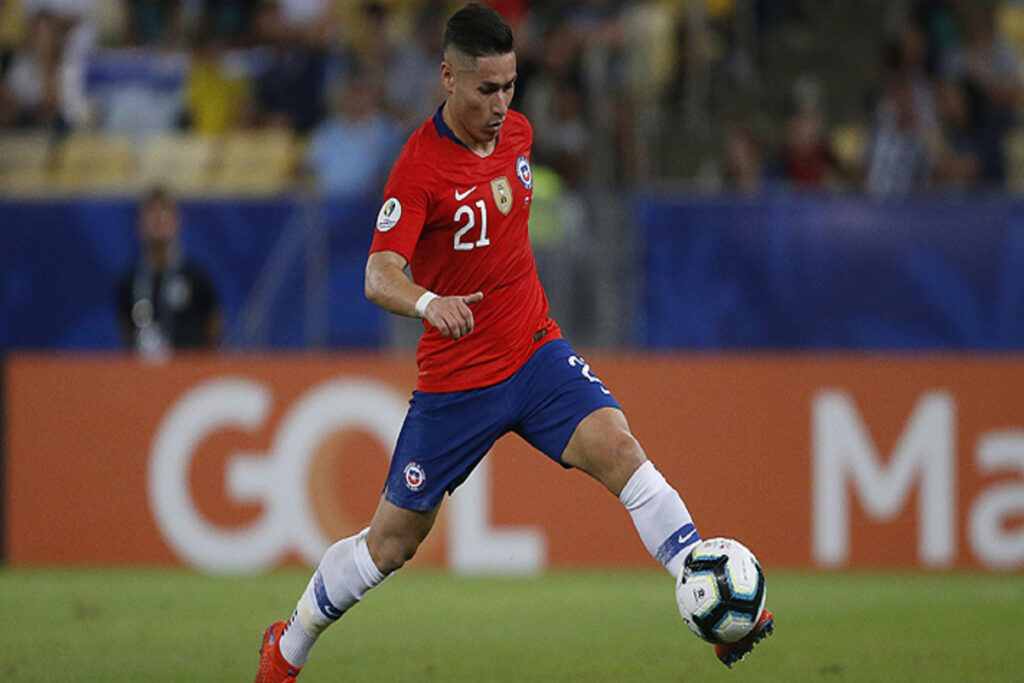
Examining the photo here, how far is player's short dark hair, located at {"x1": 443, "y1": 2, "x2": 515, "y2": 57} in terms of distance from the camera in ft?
20.2

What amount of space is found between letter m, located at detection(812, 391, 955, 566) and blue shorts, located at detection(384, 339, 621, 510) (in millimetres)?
5974

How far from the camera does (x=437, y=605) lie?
10086 mm

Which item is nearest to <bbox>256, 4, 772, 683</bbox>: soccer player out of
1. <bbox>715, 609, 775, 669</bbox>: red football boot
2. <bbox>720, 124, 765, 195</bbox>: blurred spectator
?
<bbox>715, 609, 775, 669</bbox>: red football boot

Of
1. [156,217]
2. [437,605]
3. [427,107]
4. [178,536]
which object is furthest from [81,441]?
[427,107]

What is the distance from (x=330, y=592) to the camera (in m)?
6.37

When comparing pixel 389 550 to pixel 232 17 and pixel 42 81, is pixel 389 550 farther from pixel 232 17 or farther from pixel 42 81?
pixel 232 17

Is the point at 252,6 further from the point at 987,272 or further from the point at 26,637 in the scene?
the point at 26,637

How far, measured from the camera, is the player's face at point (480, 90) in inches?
243

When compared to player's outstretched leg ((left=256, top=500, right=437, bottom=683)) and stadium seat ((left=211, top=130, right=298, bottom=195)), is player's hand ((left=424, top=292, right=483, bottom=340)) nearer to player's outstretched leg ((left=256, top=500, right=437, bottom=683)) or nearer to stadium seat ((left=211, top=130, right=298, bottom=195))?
player's outstretched leg ((left=256, top=500, right=437, bottom=683))

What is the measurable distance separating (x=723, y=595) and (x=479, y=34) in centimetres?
233

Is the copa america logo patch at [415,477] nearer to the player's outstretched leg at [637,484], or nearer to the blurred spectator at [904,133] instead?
the player's outstretched leg at [637,484]

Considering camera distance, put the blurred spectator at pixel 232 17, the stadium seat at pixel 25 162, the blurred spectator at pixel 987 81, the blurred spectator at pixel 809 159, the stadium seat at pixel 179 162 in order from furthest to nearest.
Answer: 1. the blurred spectator at pixel 232 17
2. the stadium seat at pixel 25 162
3. the stadium seat at pixel 179 162
4. the blurred spectator at pixel 809 159
5. the blurred spectator at pixel 987 81

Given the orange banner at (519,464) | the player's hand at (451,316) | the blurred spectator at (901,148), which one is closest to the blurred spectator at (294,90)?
the orange banner at (519,464)

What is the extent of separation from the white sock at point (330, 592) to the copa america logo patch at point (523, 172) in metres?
1.55
